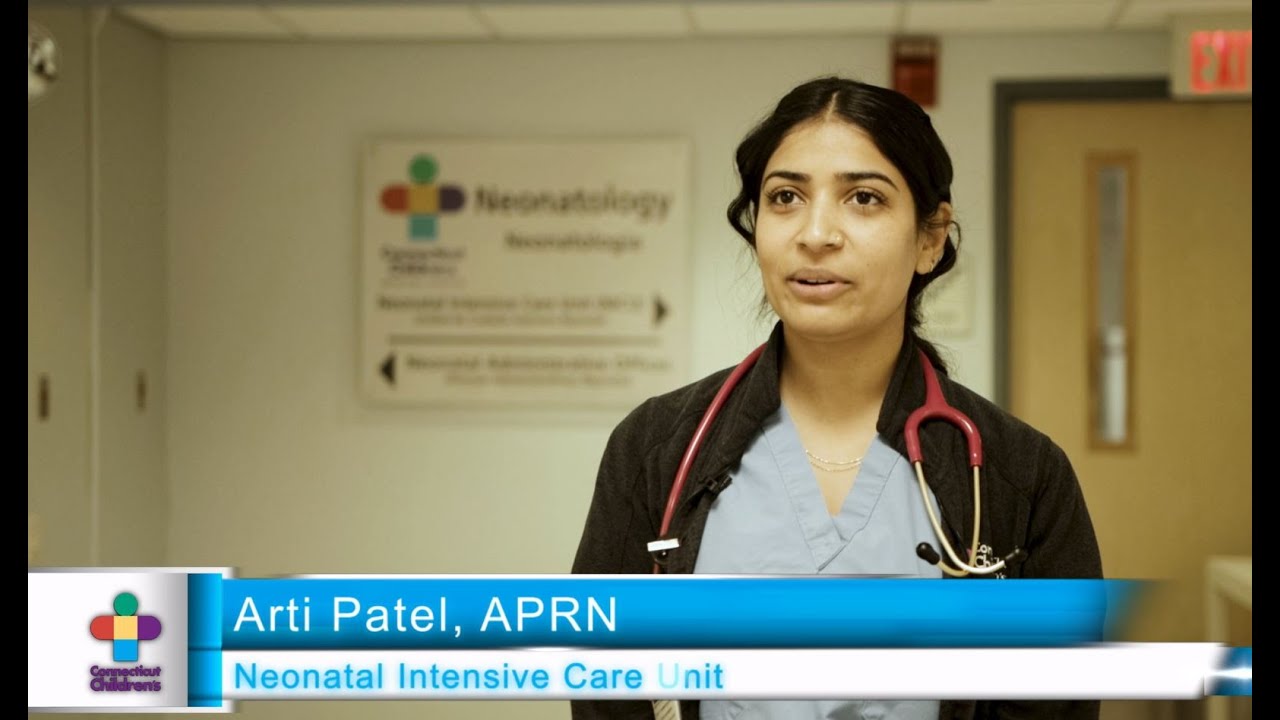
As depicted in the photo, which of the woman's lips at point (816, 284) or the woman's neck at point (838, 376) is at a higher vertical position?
the woman's lips at point (816, 284)

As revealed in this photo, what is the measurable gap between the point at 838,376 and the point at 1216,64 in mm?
1738

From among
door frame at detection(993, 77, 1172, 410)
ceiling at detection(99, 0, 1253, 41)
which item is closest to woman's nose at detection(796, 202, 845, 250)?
ceiling at detection(99, 0, 1253, 41)

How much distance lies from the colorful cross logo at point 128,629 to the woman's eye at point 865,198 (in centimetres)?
43

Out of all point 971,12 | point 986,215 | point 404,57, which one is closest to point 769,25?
point 971,12

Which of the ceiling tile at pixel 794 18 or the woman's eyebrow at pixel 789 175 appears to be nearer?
the woman's eyebrow at pixel 789 175

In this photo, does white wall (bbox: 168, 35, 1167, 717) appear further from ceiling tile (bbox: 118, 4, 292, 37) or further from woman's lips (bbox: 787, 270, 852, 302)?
woman's lips (bbox: 787, 270, 852, 302)

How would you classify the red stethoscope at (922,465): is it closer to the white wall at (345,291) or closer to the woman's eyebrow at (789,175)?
the woman's eyebrow at (789,175)

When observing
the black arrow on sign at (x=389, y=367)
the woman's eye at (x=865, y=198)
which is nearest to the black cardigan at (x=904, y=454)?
the woman's eye at (x=865, y=198)

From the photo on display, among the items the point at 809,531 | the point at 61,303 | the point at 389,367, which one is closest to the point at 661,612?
the point at 809,531

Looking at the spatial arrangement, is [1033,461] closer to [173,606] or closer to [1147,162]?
[173,606]

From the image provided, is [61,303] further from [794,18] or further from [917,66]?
[917,66]

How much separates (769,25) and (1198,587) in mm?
1387

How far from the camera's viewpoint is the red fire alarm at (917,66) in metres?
2.14

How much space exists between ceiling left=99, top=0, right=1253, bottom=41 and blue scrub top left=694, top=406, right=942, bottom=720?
1.44m
